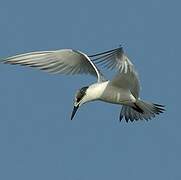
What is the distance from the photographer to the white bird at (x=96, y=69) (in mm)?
9875

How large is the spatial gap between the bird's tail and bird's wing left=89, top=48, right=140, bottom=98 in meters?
0.55

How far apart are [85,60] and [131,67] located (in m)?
0.75

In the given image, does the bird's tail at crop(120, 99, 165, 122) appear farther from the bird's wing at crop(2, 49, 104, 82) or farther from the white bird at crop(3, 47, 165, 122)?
the bird's wing at crop(2, 49, 104, 82)

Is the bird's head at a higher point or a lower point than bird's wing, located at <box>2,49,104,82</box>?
lower

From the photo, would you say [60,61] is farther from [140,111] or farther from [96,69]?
[140,111]

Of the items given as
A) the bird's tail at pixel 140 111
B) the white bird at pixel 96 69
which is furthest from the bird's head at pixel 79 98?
the bird's tail at pixel 140 111

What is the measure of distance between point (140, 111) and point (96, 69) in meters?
1.28

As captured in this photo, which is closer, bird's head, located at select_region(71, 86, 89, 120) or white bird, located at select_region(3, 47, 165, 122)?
white bird, located at select_region(3, 47, 165, 122)

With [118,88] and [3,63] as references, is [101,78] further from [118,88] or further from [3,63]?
[3,63]

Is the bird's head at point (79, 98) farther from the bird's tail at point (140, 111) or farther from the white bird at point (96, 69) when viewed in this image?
the bird's tail at point (140, 111)

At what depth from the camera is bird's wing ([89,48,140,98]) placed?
32.3 ft

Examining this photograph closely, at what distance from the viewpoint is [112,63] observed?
32.2ft

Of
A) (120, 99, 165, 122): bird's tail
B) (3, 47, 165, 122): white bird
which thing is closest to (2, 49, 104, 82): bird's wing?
(3, 47, 165, 122): white bird

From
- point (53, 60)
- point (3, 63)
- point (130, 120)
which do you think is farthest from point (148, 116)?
point (3, 63)
